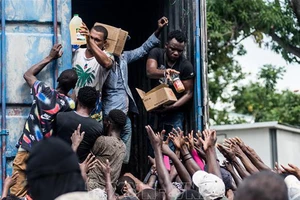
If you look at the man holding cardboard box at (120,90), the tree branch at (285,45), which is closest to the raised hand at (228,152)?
the man holding cardboard box at (120,90)

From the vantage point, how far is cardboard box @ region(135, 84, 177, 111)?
792 centimetres

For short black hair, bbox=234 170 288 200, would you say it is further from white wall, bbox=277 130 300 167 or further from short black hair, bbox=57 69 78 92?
white wall, bbox=277 130 300 167

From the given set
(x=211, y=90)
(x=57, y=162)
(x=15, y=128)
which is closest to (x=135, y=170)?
(x=15, y=128)

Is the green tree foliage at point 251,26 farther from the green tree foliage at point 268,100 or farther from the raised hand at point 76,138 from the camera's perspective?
the raised hand at point 76,138

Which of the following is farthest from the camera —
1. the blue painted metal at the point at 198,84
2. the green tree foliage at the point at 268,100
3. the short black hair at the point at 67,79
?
the green tree foliage at the point at 268,100

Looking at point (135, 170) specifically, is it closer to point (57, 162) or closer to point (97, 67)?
point (97, 67)

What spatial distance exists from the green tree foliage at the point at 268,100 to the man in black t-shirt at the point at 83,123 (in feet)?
41.7

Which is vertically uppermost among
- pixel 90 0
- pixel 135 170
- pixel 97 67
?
pixel 90 0

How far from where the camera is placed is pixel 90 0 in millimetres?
9828

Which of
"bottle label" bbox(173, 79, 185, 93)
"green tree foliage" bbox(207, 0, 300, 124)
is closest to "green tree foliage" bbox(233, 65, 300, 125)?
"green tree foliage" bbox(207, 0, 300, 124)

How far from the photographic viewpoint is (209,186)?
18.8 ft

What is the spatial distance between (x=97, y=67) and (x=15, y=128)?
40.8 inches

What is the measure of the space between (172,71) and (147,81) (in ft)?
3.03

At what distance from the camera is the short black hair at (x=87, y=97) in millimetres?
7055
